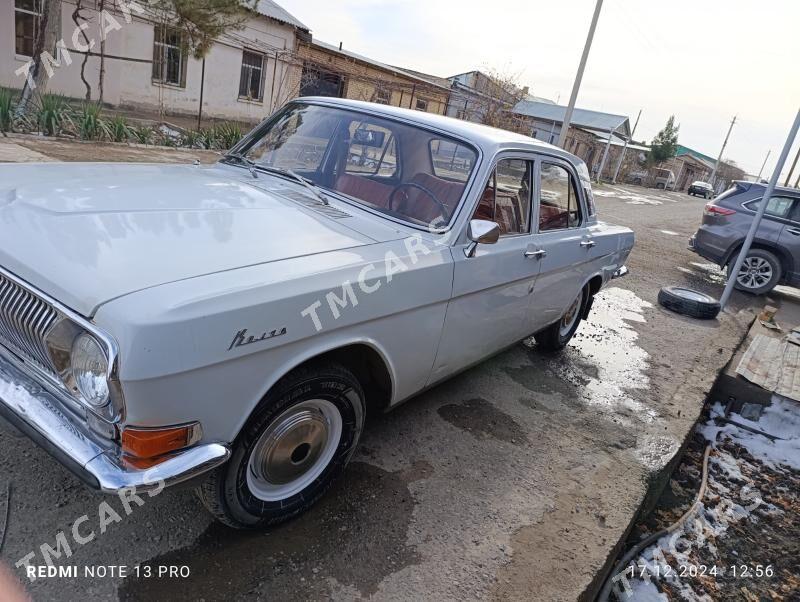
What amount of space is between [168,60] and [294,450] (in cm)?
1720

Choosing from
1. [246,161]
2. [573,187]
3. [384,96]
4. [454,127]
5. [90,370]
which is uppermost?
[384,96]

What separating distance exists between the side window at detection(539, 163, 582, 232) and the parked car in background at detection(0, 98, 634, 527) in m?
0.06

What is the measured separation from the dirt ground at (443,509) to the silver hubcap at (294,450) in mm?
198

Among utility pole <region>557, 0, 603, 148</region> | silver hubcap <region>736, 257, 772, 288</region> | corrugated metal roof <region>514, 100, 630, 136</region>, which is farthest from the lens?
corrugated metal roof <region>514, 100, 630, 136</region>

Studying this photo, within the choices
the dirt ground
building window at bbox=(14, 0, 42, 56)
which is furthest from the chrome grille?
building window at bbox=(14, 0, 42, 56)

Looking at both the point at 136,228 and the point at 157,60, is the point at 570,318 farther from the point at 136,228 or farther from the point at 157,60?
the point at 157,60

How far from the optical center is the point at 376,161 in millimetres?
3268

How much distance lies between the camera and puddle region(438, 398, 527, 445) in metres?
3.57

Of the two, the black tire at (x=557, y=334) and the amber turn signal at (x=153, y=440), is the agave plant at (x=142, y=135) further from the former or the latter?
the amber turn signal at (x=153, y=440)

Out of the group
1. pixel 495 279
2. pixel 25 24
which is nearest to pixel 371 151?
pixel 495 279

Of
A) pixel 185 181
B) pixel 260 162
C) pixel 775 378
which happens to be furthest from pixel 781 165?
pixel 185 181

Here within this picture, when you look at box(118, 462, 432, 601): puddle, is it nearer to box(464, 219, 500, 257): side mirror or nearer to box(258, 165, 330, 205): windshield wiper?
box(464, 219, 500, 257): side mirror

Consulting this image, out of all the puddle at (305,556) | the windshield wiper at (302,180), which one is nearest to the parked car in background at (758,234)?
the windshield wiper at (302,180)

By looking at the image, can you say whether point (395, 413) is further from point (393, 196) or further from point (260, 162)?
point (260, 162)
